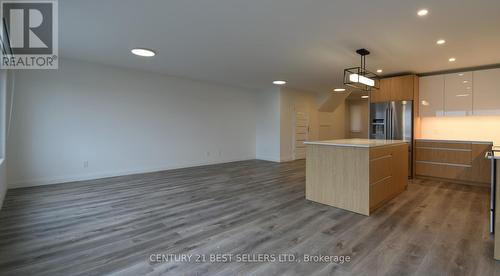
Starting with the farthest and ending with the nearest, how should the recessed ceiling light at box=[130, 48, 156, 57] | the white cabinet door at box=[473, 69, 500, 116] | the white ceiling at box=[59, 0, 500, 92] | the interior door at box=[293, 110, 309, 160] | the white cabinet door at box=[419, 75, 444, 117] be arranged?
the interior door at box=[293, 110, 309, 160], the white cabinet door at box=[419, 75, 444, 117], the white cabinet door at box=[473, 69, 500, 116], the recessed ceiling light at box=[130, 48, 156, 57], the white ceiling at box=[59, 0, 500, 92]

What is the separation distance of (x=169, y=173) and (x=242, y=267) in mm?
4275

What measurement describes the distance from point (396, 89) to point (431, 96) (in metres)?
0.72

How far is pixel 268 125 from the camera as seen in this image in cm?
807

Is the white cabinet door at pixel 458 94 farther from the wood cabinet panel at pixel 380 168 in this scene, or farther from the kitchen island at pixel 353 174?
the wood cabinet panel at pixel 380 168

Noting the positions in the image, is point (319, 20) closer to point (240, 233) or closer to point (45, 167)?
point (240, 233)

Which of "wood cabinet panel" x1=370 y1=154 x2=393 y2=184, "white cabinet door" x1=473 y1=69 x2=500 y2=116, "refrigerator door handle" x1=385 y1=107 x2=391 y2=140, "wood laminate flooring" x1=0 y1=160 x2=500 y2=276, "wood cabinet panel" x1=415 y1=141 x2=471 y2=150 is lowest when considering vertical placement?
"wood laminate flooring" x1=0 y1=160 x2=500 y2=276

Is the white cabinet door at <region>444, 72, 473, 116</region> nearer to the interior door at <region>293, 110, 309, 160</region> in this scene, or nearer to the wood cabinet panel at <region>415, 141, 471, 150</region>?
the wood cabinet panel at <region>415, 141, 471, 150</region>

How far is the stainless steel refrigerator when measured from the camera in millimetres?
5352

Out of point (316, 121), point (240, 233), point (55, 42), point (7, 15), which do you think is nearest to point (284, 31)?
point (240, 233)

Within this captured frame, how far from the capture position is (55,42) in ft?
12.3

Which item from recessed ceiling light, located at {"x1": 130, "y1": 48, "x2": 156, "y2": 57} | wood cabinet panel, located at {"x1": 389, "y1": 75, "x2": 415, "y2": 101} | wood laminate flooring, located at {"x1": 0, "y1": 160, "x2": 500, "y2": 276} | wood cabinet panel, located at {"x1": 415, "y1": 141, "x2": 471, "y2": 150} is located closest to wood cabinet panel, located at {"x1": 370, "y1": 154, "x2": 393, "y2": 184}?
wood laminate flooring, located at {"x1": 0, "y1": 160, "x2": 500, "y2": 276}

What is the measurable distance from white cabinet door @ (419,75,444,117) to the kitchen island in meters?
2.18

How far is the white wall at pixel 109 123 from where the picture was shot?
447cm

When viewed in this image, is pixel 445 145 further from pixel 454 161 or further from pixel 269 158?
pixel 269 158
